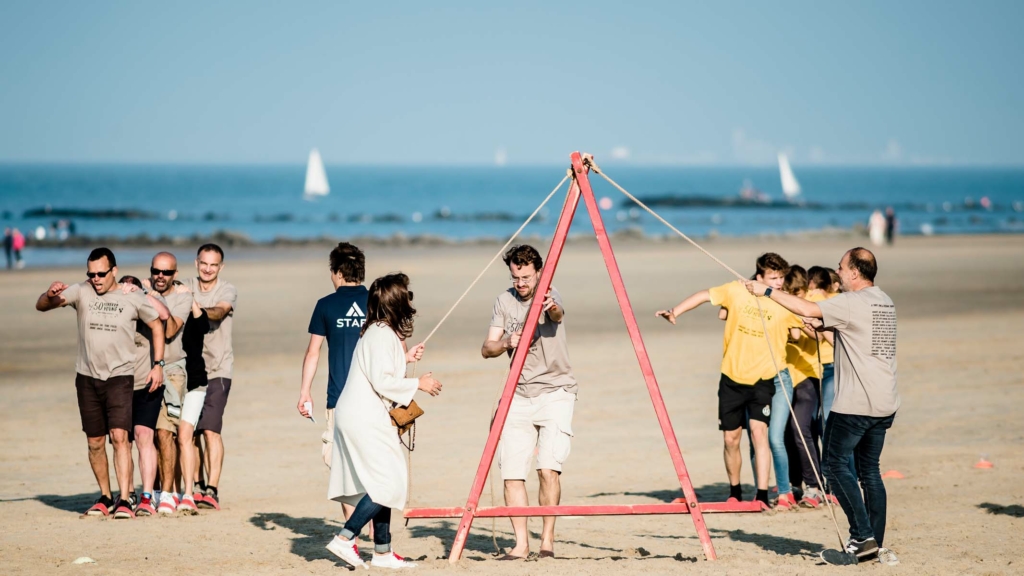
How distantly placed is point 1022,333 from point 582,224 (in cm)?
5858

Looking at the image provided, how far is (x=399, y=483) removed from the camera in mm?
6445

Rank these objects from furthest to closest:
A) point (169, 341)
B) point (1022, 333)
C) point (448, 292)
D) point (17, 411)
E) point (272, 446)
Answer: point (448, 292) < point (1022, 333) < point (17, 411) < point (272, 446) < point (169, 341)

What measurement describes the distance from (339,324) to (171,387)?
198 cm

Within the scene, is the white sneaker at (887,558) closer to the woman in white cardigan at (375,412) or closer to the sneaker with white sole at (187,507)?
the woman in white cardigan at (375,412)

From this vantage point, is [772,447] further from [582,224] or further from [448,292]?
[582,224]

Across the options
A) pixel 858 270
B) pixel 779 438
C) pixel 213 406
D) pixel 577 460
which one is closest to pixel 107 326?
pixel 213 406

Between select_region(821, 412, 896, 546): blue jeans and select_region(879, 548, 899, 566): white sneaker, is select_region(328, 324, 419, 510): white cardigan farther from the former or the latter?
select_region(879, 548, 899, 566): white sneaker

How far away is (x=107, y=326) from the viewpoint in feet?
26.6

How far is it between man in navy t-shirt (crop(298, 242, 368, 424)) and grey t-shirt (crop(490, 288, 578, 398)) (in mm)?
962

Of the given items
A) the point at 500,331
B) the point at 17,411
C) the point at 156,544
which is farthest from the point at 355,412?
the point at 17,411

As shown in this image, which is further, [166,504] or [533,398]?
[166,504]

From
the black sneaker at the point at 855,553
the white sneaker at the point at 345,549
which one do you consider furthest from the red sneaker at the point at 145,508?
the black sneaker at the point at 855,553

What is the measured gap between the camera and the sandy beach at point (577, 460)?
285 inches

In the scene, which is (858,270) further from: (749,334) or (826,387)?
(826,387)
